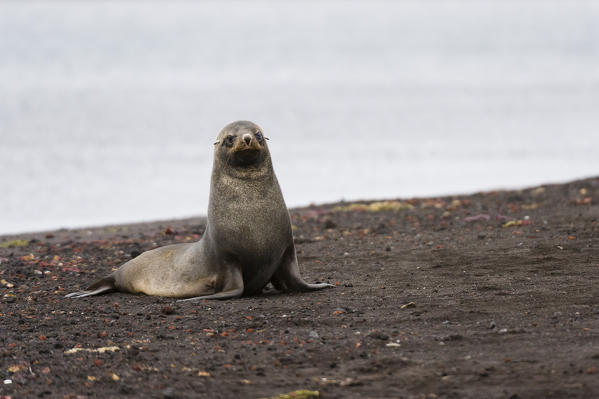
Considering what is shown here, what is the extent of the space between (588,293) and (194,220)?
11101mm

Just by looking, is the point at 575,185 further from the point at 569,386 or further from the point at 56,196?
the point at 56,196

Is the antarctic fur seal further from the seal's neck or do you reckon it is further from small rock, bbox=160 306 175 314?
small rock, bbox=160 306 175 314

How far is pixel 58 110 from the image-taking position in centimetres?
5988

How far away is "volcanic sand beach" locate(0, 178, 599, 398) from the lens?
5211 mm

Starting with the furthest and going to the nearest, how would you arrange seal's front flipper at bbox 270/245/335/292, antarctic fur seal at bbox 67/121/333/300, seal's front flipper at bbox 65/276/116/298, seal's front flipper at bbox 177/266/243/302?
seal's front flipper at bbox 65/276/116/298 → seal's front flipper at bbox 270/245/335/292 → antarctic fur seal at bbox 67/121/333/300 → seal's front flipper at bbox 177/266/243/302

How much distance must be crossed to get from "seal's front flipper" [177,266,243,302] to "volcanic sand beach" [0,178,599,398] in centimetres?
20

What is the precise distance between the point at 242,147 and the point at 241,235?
769mm

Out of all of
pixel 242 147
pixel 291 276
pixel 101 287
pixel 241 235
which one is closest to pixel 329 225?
pixel 101 287

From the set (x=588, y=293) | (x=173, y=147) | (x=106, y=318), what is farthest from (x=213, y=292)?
(x=173, y=147)

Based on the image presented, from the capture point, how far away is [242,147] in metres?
8.17

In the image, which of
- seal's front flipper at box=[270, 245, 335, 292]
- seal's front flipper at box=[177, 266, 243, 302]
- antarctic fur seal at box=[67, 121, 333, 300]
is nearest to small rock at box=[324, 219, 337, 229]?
antarctic fur seal at box=[67, 121, 333, 300]

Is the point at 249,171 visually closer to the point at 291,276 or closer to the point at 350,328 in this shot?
the point at 291,276

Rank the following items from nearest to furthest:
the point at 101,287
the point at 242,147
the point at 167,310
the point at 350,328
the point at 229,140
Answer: the point at 350,328, the point at 167,310, the point at 242,147, the point at 229,140, the point at 101,287

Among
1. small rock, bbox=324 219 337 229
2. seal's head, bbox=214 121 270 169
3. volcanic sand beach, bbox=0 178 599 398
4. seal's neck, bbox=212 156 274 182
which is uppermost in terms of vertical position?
seal's head, bbox=214 121 270 169
